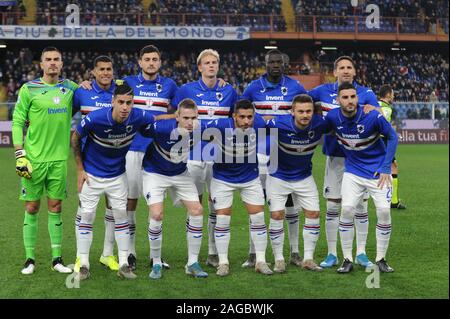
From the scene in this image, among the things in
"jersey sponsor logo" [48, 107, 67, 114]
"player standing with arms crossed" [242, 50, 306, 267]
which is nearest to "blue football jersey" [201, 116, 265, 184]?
"player standing with arms crossed" [242, 50, 306, 267]

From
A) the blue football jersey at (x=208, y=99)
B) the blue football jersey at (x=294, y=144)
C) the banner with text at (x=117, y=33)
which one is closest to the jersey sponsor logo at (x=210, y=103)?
the blue football jersey at (x=208, y=99)

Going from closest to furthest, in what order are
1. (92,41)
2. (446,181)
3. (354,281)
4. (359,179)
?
(354,281) < (359,179) < (446,181) < (92,41)

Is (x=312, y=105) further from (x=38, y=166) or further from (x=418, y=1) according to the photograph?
(x=418, y=1)

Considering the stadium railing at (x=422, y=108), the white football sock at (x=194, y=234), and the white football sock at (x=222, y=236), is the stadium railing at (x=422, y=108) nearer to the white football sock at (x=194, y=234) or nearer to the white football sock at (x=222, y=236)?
the white football sock at (x=222, y=236)

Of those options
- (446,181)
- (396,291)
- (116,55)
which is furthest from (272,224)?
(116,55)

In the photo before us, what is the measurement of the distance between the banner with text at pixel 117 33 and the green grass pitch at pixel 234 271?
20.3 meters

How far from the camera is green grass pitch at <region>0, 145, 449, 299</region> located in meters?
6.29

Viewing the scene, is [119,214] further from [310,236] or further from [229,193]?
[310,236]

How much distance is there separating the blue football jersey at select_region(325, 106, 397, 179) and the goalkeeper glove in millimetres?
2996

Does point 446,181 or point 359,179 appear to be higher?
point 359,179

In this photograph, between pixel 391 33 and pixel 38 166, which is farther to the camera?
pixel 391 33

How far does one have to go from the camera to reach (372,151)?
727 centimetres

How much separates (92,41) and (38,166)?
27.6 metres

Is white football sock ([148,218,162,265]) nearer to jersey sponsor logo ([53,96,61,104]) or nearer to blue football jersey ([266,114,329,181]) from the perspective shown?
blue football jersey ([266,114,329,181])
